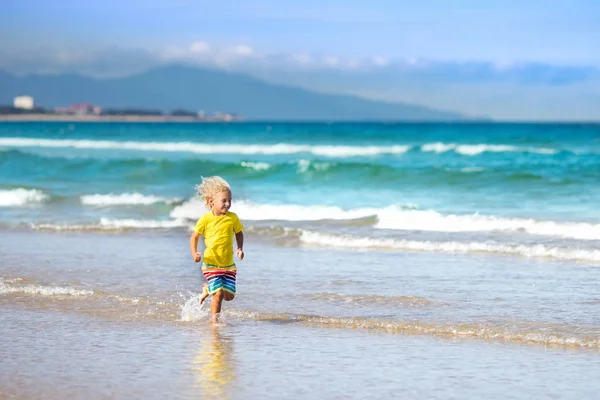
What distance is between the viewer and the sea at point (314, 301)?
6.55 m

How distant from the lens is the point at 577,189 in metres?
24.5

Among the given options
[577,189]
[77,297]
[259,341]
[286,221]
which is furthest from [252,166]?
[259,341]

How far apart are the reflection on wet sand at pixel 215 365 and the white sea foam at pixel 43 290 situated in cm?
240

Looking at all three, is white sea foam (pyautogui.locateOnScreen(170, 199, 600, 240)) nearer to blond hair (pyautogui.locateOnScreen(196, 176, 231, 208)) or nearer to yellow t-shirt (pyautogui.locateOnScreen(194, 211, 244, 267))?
yellow t-shirt (pyautogui.locateOnScreen(194, 211, 244, 267))

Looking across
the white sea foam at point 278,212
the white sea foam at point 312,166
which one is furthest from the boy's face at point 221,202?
the white sea foam at point 312,166

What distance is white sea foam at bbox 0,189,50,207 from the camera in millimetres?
22875

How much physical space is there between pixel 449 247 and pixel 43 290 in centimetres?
601

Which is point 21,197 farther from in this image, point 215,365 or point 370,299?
point 215,365

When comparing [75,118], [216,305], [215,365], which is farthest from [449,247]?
[75,118]

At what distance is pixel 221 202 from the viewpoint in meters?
8.23

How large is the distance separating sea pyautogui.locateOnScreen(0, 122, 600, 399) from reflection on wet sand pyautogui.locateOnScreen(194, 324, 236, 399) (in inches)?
1.1

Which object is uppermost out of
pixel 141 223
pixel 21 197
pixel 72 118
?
pixel 72 118

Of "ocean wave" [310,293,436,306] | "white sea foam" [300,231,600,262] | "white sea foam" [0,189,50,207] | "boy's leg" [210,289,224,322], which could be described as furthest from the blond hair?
"white sea foam" [0,189,50,207]

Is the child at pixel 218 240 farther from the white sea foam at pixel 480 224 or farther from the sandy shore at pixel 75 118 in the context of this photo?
the sandy shore at pixel 75 118
